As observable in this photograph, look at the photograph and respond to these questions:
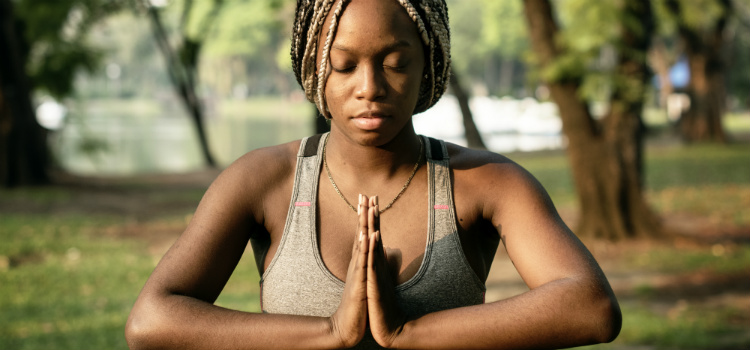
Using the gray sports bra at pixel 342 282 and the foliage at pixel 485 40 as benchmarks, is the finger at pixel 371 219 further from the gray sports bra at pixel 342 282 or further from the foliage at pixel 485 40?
the foliage at pixel 485 40

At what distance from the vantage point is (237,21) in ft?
194

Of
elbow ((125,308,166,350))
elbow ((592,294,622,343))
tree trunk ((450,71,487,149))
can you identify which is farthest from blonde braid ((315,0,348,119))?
tree trunk ((450,71,487,149))

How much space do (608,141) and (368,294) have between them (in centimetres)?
873

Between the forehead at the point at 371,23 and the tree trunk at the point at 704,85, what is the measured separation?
24422 mm

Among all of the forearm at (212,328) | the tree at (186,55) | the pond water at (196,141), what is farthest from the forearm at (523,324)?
the tree at (186,55)

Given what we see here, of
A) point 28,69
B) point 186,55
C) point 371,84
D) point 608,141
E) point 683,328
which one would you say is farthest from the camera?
point 186,55

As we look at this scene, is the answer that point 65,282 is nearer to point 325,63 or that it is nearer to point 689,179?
point 325,63

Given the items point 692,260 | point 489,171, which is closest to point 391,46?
point 489,171

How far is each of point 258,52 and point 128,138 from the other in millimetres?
42234

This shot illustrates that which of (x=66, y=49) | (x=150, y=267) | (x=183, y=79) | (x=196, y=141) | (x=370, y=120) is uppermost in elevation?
(x=66, y=49)

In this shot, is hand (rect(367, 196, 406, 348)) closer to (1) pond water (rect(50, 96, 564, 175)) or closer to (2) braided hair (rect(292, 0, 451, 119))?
(2) braided hair (rect(292, 0, 451, 119))

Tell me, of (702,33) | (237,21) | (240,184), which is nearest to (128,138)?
(237,21)

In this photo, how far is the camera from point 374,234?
5.99 ft

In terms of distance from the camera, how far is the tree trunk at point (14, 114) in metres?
16.2
